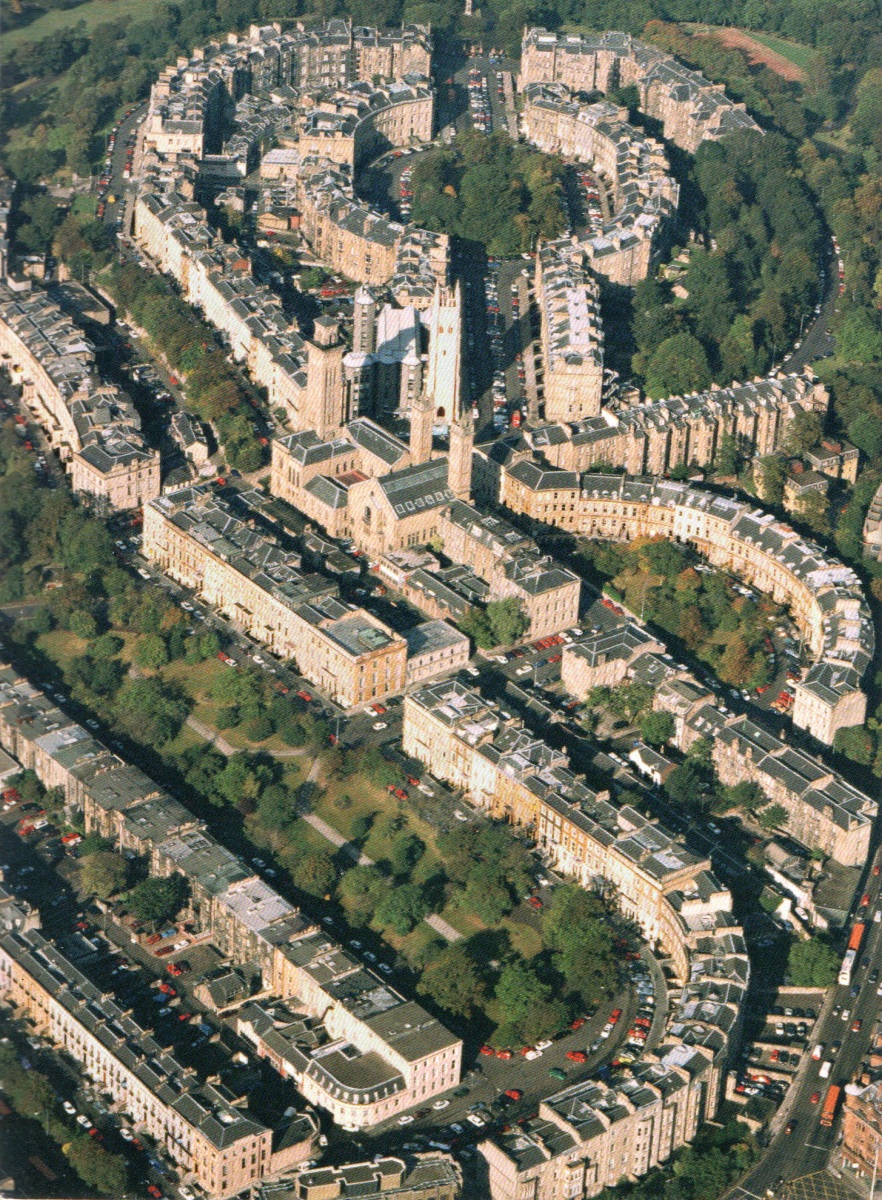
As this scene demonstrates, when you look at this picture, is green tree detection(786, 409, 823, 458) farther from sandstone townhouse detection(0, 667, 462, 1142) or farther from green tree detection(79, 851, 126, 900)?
green tree detection(79, 851, 126, 900)

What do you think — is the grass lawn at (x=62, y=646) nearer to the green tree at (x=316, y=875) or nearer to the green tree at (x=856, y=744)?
the green tree at (x=316, y=875)

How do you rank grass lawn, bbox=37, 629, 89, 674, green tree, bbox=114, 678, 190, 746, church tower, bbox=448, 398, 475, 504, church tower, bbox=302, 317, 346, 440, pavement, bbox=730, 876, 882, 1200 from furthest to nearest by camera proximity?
church tower, bbox=302, 317, 346, 440 < church tower, bbox=448, 398, 475, 504 < grass lawn, bbox=37, 629, 89, 674 < green tree, bbox=114, 678, 190, 746 < pavement, bbox=730, 876, 882, 1200

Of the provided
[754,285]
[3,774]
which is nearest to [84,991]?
[3,774]

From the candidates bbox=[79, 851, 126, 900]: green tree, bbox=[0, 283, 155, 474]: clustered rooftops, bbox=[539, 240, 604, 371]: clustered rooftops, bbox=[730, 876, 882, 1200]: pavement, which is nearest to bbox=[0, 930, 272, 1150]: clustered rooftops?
bbox=[79, 851, 126, 900]: green tree

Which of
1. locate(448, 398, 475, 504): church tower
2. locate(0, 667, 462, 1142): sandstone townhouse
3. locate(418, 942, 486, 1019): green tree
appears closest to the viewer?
locate(0, 667, 462, 1142): sandstone townhouse

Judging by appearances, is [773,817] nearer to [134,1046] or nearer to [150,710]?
[150,710]

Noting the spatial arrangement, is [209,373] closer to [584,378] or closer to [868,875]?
[584,378]

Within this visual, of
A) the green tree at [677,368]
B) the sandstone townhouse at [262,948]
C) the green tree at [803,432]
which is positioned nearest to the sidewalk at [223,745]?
the sandstone townhouse at [262,948]

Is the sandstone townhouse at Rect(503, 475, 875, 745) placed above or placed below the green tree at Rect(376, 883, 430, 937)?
above
